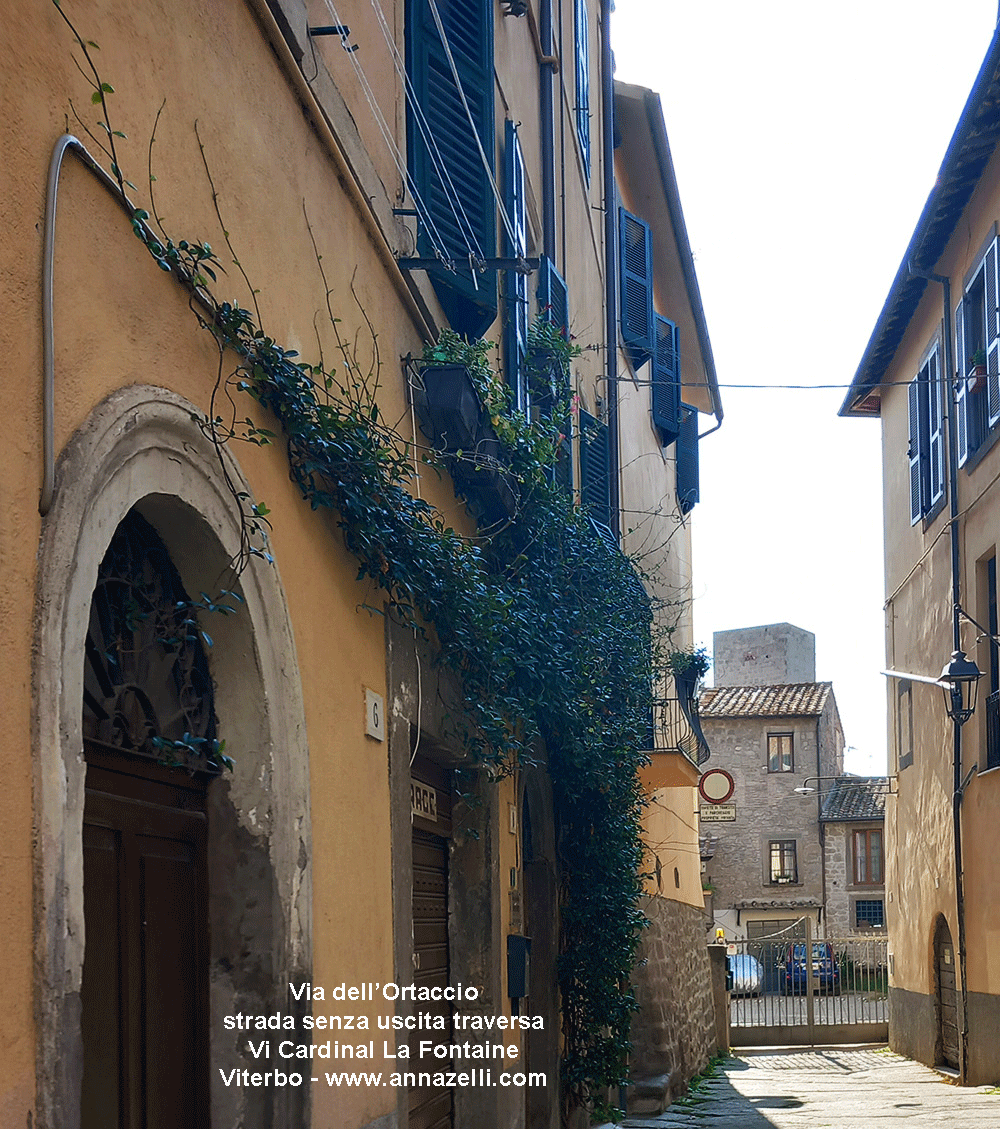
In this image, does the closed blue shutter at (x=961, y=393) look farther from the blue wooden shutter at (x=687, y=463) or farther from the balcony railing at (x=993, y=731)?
the blue wooden shutter at (x=687, y=463)

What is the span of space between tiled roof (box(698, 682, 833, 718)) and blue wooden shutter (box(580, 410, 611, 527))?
29877 millimetres

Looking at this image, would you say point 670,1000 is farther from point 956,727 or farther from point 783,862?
point 783,862

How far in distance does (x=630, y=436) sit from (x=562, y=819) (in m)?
Result: 6.80

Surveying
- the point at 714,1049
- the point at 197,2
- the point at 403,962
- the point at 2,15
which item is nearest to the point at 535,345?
the point at 403,962

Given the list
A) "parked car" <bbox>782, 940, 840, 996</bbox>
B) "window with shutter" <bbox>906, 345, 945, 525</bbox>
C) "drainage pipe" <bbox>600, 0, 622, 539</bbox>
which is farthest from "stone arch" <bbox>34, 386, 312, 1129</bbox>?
"parked car" <bbox>782, 940, 840, 996</bbox>

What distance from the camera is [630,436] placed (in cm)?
1631

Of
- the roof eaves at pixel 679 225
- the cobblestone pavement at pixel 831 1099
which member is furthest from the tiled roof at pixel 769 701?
the cobblestone pavement at pixel 831 1099

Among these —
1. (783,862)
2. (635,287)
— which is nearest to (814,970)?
(635,287)

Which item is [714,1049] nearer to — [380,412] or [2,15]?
[380,412]

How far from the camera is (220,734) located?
4105 millimetres

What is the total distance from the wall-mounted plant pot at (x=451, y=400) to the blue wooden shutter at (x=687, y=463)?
49.3ft

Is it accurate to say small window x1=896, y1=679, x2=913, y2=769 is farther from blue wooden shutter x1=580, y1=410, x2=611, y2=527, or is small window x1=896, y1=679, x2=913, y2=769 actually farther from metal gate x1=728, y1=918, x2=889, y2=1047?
blue wooden shutter x1=580, y1=410, x2=611, y2=527

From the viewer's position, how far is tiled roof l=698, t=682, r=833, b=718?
43094 mm

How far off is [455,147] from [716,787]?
542 inches
